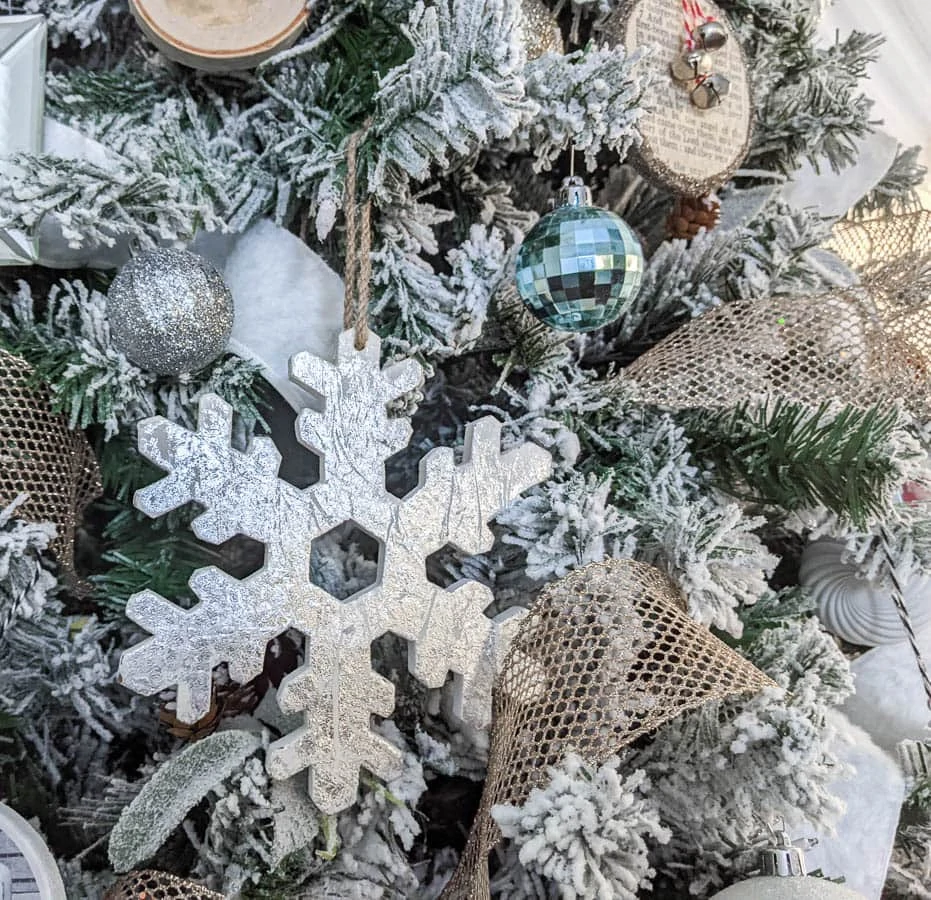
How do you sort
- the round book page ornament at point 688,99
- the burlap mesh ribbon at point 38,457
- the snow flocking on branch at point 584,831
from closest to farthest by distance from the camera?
the snow flocking on branch at point 584,831 → the burlap mesh ribbon at point 38,457 → the round book page ornament at point 688,99

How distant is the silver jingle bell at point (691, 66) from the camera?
58 centimetres

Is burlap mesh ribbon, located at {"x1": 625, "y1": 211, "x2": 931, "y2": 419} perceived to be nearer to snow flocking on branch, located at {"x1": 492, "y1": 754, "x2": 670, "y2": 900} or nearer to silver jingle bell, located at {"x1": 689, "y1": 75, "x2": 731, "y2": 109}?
silver jingle bell, located at {"x1": 689, "y1": 75, "x2": 731, "y2": 109}

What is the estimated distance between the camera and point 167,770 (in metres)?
0.42

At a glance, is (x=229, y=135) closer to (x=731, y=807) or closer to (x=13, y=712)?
(x=13, y=712)

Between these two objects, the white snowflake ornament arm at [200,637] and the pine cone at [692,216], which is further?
the pine cone at [692,216]

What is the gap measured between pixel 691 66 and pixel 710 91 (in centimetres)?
2

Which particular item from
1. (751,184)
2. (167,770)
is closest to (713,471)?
(751,184)

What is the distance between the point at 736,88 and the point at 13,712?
58 centimetres

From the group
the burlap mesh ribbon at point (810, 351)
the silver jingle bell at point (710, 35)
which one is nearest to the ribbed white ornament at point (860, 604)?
the burlap mesh ribbon at point (810, 351)

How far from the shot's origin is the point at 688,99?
1.93 feet

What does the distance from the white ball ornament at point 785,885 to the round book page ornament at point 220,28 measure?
0.50 m

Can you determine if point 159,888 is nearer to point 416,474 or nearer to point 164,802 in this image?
point 164,802

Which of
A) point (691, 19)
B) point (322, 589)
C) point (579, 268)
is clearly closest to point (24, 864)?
point (322, 589)

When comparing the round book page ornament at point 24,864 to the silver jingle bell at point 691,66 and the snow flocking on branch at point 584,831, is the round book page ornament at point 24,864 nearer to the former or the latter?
the snow flocking on branch at point 584,831
